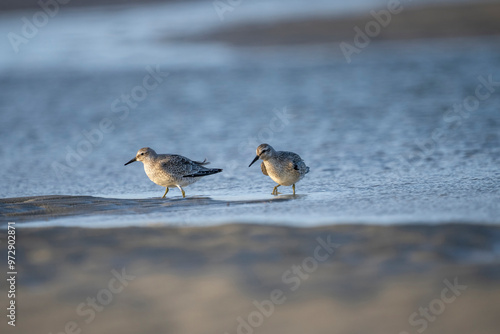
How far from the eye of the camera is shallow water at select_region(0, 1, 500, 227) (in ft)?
28.9

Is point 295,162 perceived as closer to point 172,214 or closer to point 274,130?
point 172,214

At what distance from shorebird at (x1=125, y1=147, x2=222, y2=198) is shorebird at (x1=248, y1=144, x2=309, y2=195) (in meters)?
0.70

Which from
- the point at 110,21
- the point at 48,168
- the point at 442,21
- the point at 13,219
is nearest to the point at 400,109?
the point at 48,168

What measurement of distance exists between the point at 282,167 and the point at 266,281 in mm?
3960

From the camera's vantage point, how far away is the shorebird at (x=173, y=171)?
33.5 feet

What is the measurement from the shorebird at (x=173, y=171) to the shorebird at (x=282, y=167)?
27.4 inches

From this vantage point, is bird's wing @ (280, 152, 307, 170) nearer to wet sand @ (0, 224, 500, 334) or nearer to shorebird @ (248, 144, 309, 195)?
shorebird @ (248, 144, 309, 195)

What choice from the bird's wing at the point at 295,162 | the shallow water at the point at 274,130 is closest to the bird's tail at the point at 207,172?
the shallow water at the point at 274,130

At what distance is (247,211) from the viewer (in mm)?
8547

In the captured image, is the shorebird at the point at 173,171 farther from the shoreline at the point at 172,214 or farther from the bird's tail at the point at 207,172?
the shoreline at the point at 172,214

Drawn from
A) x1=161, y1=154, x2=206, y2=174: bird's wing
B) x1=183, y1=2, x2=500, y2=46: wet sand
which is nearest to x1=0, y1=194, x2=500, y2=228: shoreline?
x1=161, y1=154, x2=206, y2=174: bird's wing

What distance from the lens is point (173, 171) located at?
399 inches

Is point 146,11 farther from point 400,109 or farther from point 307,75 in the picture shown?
point 400,109

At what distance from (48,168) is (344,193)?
5.37 meters
